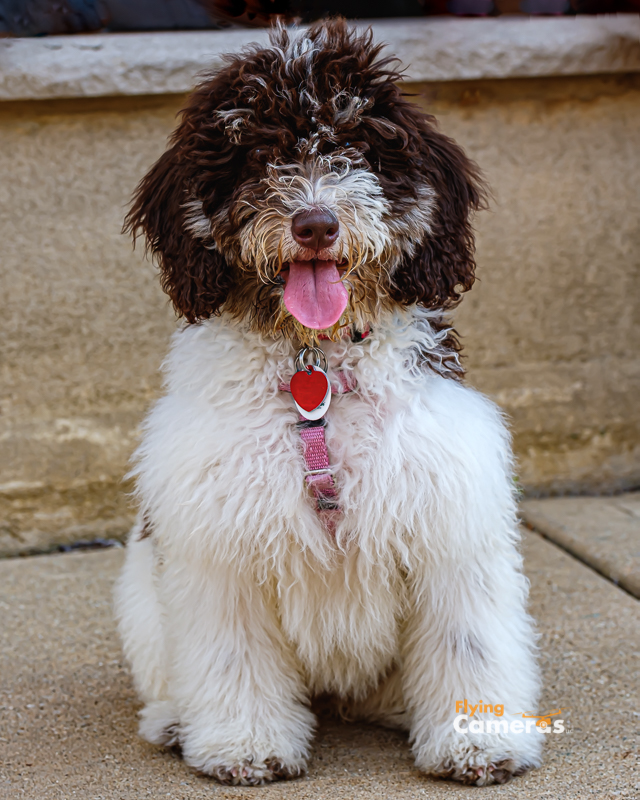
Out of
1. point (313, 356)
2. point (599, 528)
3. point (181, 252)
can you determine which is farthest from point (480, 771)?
point (599, 528)

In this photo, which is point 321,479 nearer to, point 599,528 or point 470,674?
point 470,674

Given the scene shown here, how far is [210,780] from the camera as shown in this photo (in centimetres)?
222

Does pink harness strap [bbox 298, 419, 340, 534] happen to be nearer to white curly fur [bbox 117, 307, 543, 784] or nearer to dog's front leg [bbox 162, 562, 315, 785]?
white curly fur [bbox 117, 307, 543, 784]

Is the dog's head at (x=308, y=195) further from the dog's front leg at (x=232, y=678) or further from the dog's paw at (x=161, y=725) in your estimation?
the dog's paw at (x=161, y=725)

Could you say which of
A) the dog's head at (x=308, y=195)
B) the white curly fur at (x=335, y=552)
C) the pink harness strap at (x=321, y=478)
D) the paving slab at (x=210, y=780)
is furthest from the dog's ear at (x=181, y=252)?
the paving slab at (x=210, y=780)

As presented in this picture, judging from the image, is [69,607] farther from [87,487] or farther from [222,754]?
[222,754]

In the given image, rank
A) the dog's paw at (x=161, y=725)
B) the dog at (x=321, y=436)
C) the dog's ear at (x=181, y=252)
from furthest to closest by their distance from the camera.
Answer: the dog's paw at (x=161, y=725)
the dog's ear at (x=181, y=252)
the dog at (x=321, y=436)

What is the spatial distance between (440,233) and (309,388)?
0.49 meters

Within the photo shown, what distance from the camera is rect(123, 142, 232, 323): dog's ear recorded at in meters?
→ 2.15

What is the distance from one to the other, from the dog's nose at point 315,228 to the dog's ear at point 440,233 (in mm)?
Answer: 266

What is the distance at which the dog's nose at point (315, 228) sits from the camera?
194 centimetres

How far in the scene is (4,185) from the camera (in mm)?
3773

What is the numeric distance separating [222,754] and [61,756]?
1.59 ft

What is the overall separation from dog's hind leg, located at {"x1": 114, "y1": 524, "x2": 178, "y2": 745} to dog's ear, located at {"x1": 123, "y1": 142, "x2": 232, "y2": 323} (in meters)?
0.69
